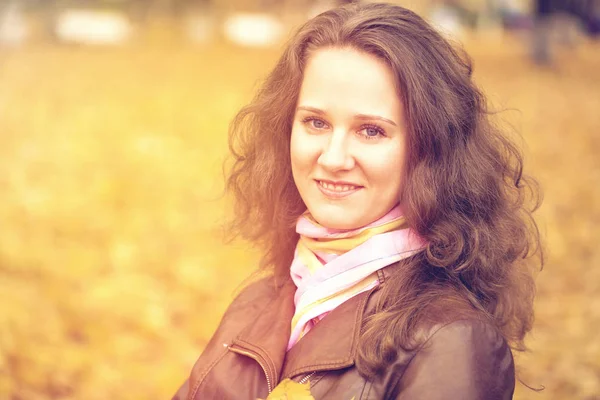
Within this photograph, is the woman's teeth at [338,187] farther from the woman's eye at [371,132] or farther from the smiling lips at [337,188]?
the woman's eye at [371,132]

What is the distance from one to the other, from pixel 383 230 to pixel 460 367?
17.7 inches

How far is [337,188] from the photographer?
6.49 ft

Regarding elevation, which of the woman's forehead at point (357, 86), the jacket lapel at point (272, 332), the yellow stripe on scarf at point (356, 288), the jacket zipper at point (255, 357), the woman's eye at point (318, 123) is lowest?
the jacket zipper at point (255, 357)

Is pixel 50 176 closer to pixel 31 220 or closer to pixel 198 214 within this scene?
pixel 31 220

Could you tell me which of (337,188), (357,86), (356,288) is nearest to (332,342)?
(356,288)

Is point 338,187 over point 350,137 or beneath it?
beneath

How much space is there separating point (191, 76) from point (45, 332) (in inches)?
394

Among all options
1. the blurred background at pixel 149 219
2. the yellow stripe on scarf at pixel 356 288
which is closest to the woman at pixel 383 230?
the yellow stripe on scarf at pixel 356 288

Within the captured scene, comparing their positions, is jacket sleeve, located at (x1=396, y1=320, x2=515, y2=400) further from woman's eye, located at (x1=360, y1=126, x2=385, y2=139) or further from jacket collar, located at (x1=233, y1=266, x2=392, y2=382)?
woman's eye, located at (x1=360, y1=126, x2=385, y2=139)

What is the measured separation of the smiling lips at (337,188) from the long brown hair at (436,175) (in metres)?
0.15

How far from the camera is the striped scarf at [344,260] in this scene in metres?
1.91

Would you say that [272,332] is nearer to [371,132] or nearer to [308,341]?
[308,341]

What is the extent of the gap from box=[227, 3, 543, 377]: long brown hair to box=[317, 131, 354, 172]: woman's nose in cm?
18

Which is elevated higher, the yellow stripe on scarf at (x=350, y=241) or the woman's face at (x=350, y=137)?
the woman's face at (x=350, y=137)
